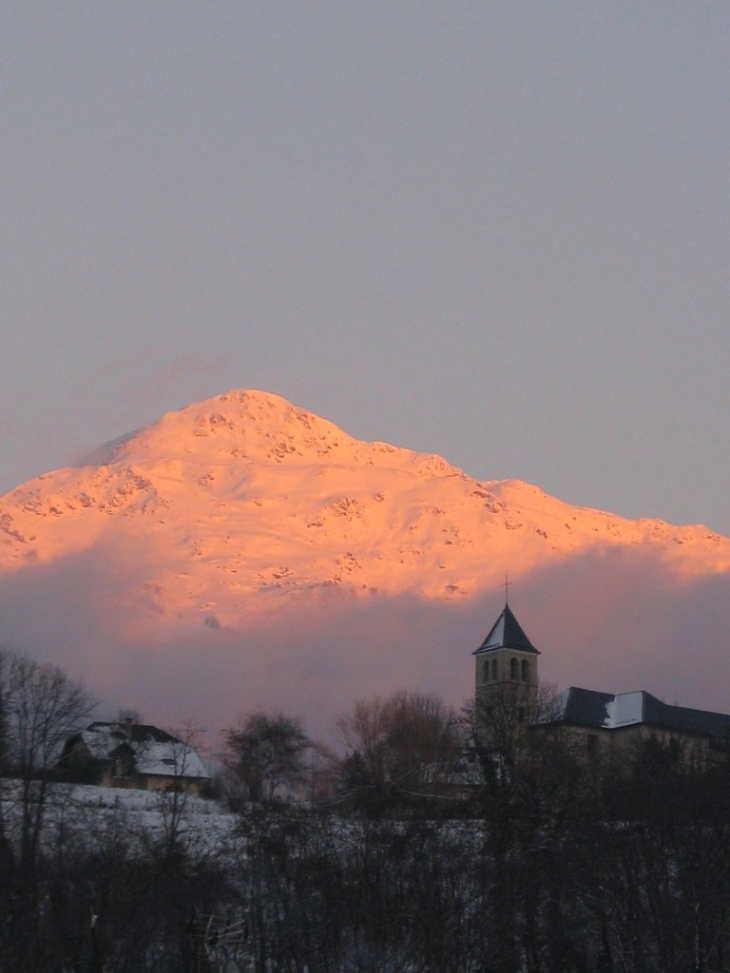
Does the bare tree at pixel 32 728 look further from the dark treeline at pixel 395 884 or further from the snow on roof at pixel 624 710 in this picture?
the snow on roof at pixel 624 710

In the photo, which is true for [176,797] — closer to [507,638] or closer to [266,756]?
[266,756]

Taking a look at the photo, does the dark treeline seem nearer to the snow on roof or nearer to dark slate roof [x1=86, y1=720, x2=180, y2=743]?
dark slate roof [x1=86, y1=720, x2=180, y2=743]

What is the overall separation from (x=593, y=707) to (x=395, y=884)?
98.2 m

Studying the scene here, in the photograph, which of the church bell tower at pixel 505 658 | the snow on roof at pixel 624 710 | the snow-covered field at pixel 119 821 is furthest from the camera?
the church bell tower at pixel 505 658

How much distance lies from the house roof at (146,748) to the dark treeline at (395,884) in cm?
3843

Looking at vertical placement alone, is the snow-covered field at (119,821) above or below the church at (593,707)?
below

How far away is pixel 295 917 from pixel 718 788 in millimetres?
25966

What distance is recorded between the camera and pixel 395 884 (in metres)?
57.5

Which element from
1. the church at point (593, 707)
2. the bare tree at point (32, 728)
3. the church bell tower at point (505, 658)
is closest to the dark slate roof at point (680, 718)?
the church at point (593, 707)

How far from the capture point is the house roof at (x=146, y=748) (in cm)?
11575

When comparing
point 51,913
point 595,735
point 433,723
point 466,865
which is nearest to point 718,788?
point 466,865

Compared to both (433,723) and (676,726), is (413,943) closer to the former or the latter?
(433,723)

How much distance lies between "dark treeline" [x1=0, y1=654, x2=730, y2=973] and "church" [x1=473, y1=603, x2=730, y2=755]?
65.4 m

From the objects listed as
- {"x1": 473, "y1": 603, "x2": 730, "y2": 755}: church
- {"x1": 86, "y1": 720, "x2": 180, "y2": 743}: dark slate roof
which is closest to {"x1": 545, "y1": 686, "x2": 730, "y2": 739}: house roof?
{"x1": 473, "y1": 603, "x2": 730, "y2": 755}: church
